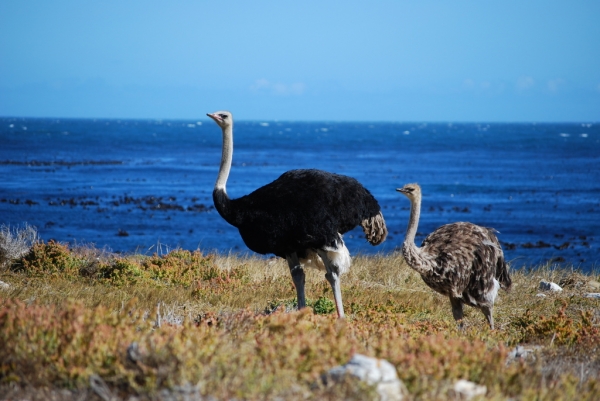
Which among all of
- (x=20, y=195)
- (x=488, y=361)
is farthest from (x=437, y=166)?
(x=488, y=361)

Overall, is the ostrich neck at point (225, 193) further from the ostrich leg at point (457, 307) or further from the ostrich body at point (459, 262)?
the ostrich leg at point (457, 307)

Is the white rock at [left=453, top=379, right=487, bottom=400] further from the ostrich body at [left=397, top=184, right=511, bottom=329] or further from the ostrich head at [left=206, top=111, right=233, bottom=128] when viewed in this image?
the ostrich head at [left=206, top=111, right=233, bottom=128]

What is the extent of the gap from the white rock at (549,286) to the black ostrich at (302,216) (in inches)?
168

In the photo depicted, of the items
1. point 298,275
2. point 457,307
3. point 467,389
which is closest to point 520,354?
point 467,389

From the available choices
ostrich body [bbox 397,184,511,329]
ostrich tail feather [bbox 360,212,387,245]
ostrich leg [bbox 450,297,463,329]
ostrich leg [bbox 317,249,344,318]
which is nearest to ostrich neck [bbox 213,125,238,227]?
ostrich leg [bbox 317,249,344,318]

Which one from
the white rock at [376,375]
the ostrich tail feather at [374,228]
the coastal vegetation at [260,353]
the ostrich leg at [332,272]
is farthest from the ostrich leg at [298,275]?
the white rock at [376,375]

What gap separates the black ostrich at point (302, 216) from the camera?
7.49 meters

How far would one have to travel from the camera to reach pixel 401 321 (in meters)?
7.76

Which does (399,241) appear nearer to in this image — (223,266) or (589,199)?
(223,266)

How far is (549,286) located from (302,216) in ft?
17.3

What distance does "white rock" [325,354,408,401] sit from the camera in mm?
4389

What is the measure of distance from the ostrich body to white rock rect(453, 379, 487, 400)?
3.06 meters

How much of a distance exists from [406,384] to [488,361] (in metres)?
0.73

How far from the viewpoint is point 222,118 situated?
8.48 m
